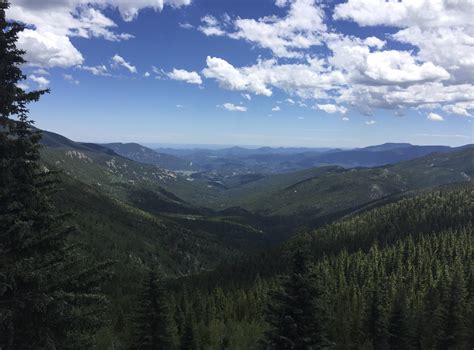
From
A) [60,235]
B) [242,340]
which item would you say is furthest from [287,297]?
[242,340]

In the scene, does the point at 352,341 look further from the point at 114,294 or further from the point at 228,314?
the point at 114,294

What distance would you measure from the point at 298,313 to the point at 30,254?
1562cm

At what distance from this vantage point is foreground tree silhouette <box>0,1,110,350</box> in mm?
16250

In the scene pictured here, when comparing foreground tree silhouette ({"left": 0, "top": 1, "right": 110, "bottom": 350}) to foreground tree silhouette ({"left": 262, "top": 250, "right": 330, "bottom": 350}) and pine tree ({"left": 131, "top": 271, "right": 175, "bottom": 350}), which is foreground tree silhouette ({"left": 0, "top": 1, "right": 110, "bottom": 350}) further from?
pine tree ({"left": 131, "top": 271, "right": 175, "bottom": 350})

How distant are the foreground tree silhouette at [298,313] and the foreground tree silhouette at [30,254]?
11.3 metres

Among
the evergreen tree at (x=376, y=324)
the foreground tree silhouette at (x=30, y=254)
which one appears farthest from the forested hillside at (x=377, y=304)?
the foreground tree silhouette at (x=30, y=254)

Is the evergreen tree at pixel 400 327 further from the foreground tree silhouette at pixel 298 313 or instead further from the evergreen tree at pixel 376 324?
the foreground tree silhouette at pixel 298 313

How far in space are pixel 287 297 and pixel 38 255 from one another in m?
14.6

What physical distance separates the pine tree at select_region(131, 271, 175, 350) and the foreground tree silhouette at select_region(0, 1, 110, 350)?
2241 centimetres

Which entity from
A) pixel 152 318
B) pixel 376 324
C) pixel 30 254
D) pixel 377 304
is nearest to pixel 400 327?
pixel 376 324

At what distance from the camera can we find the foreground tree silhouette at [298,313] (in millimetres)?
24156

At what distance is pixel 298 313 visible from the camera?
2417 centimetres

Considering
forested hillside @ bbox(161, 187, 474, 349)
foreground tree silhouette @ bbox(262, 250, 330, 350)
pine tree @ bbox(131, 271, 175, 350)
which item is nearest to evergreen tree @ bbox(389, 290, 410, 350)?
forested hillside @ bbox(161, 187, 474, 349)

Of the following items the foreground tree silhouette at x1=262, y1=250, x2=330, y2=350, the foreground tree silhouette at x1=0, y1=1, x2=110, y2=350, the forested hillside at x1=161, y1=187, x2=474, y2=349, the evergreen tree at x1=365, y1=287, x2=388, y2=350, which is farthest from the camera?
the evergreen tree at x1=365, y1=287, x2=388, y2=350
